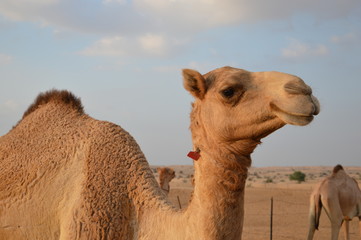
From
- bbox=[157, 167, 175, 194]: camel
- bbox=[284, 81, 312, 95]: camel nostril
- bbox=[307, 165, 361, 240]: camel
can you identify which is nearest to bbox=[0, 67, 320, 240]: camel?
bbox=[284, 81, 312, 95]: camel nostril

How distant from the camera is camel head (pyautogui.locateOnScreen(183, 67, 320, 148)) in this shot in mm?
2844

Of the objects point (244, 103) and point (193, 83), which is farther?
point (193, 83)

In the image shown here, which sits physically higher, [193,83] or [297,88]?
[193,83]

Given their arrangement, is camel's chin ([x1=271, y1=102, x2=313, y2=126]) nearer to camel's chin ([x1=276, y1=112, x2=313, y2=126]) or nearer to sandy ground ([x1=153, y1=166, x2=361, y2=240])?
camel's chin ([x1=276, y1=112, x2=313, y2=126])

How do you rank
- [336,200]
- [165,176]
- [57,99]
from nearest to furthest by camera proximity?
1. [57,99]
2. [165,176]
3. [336,200]

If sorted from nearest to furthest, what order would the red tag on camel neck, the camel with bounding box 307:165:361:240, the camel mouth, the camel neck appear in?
the camel mouth, the camel neck, the red tag on camel neck, the camel with bounding box 307:165:361:240

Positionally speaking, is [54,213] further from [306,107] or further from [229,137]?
[306,107]

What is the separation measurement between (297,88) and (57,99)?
2.75 meters

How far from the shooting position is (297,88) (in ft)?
9.32

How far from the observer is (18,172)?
428 cm

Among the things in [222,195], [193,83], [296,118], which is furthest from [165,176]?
[296,118]

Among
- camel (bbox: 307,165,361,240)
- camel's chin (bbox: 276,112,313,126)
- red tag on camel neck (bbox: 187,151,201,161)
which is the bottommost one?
camel (bbox: 307,165,361,240)

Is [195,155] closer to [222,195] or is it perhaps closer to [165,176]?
[222,195]

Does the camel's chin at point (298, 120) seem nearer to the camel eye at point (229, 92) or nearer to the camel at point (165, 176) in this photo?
the camel eye at point (229, 92)
